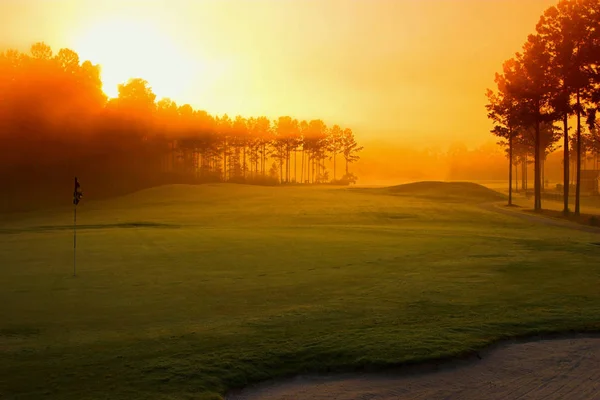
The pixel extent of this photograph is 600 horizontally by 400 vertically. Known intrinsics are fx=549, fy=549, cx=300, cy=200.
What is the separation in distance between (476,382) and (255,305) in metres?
6.05

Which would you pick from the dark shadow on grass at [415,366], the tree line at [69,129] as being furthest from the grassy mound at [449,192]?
the dark shadow on grass at [415,366]

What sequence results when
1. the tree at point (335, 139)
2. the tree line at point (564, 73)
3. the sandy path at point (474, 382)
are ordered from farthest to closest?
the tree at point (335, 139)
the tree line at point (564, 73)
the sandy path at point (474, 382)

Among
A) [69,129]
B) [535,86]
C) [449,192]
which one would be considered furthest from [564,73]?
[69,129]

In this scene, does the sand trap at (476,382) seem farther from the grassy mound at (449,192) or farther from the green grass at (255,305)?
the grassy mound at (449,192)

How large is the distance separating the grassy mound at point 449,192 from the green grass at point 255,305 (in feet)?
170

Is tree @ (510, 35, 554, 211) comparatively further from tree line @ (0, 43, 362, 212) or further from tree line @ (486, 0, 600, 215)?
tree line @ (0, 43, 362, 212)

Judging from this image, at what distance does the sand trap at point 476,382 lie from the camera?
7.88m

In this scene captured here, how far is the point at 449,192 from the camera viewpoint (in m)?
86.4

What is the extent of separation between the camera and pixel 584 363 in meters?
9.21

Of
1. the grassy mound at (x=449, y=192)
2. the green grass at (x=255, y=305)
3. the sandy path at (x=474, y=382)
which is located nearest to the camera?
the sandy path at (x=474, y=382)

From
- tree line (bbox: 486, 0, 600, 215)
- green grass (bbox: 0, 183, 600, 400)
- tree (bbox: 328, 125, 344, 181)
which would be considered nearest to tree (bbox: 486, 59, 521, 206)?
tree line (bbox: 486, 0, 600, 215)

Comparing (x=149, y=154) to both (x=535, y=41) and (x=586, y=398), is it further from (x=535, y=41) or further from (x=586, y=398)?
(x=586, y=398)

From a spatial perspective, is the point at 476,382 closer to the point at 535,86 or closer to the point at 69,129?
the point at 535,86

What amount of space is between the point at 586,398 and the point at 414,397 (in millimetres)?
2402
